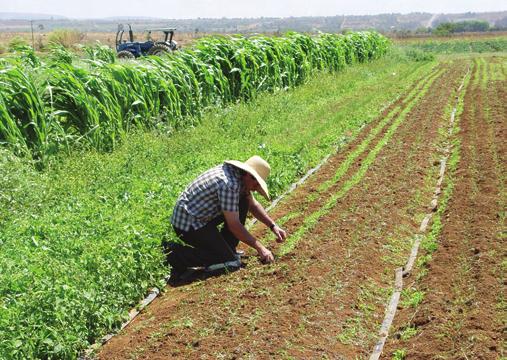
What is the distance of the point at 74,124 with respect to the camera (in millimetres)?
9484

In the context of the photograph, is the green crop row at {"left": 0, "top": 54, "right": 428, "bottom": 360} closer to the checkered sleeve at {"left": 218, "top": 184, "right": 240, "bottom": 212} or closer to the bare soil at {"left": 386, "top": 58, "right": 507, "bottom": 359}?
the checkered sleeve at {"left": 218, "top": 184, "right": 240, "bottom": 212}

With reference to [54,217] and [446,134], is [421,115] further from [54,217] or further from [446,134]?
[54,217]

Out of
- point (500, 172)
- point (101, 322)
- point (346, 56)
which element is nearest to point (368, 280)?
point (101, 322)

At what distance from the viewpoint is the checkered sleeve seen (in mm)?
5719

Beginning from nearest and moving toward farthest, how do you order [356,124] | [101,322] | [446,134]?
[101,322]
[446,134]
[356,124]

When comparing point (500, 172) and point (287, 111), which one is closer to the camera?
point (500, 172)

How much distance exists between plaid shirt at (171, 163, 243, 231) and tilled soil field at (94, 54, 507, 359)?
0.64m

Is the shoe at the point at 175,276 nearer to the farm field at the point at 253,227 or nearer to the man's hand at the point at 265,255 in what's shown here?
the farm field at the point at 253,227

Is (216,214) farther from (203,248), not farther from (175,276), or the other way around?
(175,276)

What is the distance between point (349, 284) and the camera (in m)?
5.54

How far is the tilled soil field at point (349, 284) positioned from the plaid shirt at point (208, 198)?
25.0 inches

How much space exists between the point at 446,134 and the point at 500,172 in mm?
3258

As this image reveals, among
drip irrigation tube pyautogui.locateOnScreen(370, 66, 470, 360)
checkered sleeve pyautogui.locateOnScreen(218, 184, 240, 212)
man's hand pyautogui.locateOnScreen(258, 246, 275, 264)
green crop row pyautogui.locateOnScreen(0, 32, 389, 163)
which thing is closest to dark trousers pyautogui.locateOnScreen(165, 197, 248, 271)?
man's hand pyautogui.locateOnScreen(258, 246, 275, 264)

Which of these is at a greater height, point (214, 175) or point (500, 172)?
point (214, 175)
